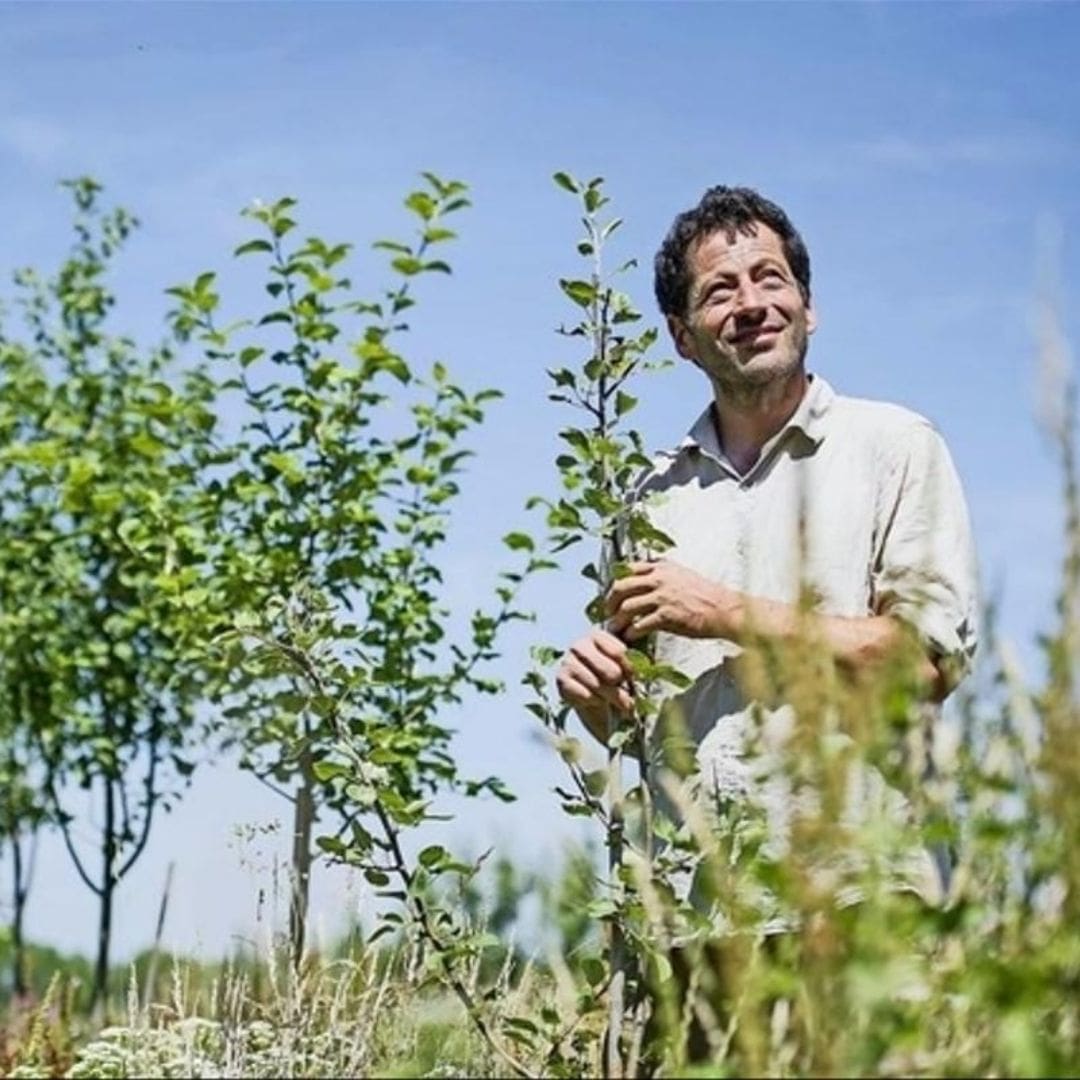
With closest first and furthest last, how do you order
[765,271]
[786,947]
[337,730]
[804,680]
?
[804,680] < [786,947] < [765,271] < [337,730]

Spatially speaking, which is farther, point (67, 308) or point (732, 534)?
point (67, 308)

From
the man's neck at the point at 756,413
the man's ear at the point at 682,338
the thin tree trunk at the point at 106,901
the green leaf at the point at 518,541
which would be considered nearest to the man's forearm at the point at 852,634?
the man's neck at the point at 756,413

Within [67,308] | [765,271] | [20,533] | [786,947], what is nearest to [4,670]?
[20,533]

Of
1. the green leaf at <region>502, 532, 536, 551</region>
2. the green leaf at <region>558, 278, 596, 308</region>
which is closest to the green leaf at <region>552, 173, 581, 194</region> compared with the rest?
the green leaf at <region>558, 278, 596, 308</region>

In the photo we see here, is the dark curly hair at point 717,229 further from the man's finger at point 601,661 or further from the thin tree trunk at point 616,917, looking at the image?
the thin tree trunk at point 616,917

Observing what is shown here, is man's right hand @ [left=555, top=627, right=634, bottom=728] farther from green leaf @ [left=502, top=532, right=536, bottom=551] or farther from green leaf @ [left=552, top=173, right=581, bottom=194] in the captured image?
green leaf @ [left=502, top=532, right=536, bottom=551]

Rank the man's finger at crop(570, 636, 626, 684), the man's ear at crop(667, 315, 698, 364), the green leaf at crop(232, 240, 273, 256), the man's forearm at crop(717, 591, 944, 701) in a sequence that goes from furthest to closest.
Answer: the green leaf at crop(232, 240, 273, 256) < the man's ear at crop(667, 315, 698, 364) < the man's finger at crop(570, 636, 626, 684) < the man's forearm at crop(717, 591, 944, 701)

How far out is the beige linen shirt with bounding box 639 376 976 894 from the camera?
12.9 ft

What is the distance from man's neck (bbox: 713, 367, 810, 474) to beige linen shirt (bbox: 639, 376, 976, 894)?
0.03m

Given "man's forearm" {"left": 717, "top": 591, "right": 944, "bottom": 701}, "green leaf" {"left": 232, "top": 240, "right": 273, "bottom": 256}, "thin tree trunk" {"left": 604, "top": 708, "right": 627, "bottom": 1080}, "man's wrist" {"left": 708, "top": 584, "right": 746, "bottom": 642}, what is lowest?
"thin tree trunk" {"left": 604, "top": 708, "right": 627, "bottom": 1080}

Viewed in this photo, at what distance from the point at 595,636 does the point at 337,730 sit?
2.60 feet

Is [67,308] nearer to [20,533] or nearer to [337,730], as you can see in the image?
[20,533]

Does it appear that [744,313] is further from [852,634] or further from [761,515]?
[852,634]

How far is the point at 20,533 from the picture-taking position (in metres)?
11.9
